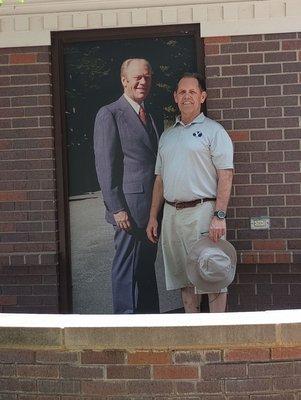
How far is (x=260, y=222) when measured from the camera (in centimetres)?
567

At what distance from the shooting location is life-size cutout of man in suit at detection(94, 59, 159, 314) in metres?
5.84

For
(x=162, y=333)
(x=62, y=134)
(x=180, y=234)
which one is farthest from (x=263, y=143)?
(x=162, y=333)

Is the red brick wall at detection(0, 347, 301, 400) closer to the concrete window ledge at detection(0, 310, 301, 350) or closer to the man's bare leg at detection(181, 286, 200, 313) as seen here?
the concrete window ledge at detection(0, 310, 301, 350)

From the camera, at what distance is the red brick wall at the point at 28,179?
231 inches

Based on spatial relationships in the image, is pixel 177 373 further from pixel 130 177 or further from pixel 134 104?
pixel 134 104

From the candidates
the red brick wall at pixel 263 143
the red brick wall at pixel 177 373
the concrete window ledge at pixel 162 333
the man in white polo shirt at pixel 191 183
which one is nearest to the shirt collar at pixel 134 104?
the man in white polo shirt at pixel 191 183

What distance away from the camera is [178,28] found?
227 inches

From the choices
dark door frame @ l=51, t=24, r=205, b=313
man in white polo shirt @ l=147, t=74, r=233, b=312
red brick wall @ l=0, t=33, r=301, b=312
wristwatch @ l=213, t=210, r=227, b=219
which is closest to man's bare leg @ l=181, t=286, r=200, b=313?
man in white polo shirt @ l=147, t=74, r=233, b=312

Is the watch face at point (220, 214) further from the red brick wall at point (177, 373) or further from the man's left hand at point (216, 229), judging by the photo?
the red brick wall at point (177, 373)

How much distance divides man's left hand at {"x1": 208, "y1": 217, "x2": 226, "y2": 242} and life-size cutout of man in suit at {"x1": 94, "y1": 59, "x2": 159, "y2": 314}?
0.74m

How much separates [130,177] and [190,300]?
1.19 m

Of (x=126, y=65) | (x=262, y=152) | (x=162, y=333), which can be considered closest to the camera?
(x=162, y=333)

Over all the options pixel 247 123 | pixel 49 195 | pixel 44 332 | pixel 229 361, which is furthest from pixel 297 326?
pixel 49 195

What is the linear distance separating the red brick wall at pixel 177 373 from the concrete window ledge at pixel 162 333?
47 millimetres
